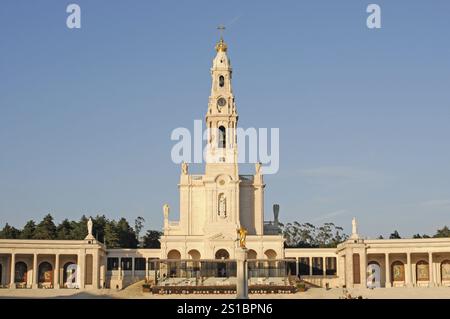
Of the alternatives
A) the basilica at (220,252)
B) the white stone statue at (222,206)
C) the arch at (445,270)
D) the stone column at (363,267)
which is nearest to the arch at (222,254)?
the basilica at (220,252)

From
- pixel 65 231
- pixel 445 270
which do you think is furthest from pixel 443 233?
pixel 65 231

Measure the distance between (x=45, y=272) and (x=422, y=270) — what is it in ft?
138

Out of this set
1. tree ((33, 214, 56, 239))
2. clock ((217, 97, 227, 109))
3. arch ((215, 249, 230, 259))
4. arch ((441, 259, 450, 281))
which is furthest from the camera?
tree ((33, 214, 56, 239))

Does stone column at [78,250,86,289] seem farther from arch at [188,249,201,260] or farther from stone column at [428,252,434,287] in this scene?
stone column at [428,252,434,287]

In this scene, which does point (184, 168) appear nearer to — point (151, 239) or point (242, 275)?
point (151, 239)

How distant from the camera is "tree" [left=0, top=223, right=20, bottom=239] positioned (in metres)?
111

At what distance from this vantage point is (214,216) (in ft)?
299

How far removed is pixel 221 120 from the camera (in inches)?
3703

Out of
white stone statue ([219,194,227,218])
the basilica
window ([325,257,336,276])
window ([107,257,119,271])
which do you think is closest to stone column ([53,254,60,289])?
the basilica

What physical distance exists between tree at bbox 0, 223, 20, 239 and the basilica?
76.3 feet

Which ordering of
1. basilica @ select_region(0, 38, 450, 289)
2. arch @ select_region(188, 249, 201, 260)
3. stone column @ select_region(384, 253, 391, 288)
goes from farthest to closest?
stone column @ select_region(384, 253, 391, 288) < arch @ select_region(188, 249, 201, 260) < basilica @ select_region(0, 38, 450, 289)
